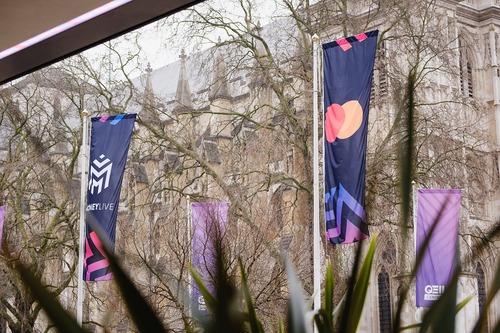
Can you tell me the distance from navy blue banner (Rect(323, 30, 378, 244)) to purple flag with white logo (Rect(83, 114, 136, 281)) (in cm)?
366

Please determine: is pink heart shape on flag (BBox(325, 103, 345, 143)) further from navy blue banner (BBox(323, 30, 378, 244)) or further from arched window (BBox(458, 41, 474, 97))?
arched window (BBox(458, 41, 474, 97))

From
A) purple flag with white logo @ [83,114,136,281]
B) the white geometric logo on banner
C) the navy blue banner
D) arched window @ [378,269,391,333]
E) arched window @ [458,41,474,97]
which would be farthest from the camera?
arched window @ [458,41,474,97]

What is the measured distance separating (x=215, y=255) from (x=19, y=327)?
21.3m

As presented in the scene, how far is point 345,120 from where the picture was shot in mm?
12859

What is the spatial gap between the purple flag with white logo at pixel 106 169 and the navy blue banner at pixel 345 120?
366 centimetres

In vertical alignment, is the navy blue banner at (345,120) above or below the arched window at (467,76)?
below

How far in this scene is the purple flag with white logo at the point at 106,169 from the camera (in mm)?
14914

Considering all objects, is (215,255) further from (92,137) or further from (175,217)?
(175,217)

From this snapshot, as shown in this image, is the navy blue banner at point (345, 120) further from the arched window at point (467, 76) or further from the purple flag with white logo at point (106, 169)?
the arched window at point (467, 76)

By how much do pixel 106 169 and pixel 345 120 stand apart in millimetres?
4290

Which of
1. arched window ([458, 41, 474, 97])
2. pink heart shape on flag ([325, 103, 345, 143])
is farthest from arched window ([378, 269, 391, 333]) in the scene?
pink heart shape on flag ([325, 103, 345, 143])

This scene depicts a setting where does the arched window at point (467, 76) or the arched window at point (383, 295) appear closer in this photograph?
the arched window at point (383, 295)

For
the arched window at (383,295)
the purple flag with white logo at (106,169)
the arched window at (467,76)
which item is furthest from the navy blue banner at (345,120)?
the arched window at (467,76)

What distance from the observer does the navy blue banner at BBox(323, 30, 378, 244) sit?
40.8 ft
